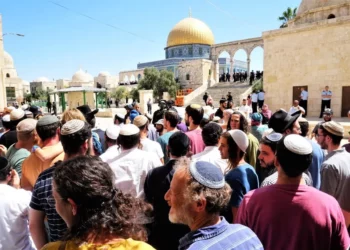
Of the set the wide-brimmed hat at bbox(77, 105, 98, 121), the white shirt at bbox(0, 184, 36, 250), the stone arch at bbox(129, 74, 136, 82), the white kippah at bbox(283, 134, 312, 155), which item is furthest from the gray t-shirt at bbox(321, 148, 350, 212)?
the stone arch at bbox(129, 74, 136, 82)

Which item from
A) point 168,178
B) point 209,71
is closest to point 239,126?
point 168,178

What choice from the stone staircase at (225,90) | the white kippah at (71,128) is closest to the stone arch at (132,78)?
the stone staircase at (225,90)

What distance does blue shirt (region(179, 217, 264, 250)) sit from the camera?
1.24 metres

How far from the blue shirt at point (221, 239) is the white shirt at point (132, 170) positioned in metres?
→ 1.39

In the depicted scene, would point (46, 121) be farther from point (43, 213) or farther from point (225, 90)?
point (225, 90)

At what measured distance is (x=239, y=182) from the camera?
223cm

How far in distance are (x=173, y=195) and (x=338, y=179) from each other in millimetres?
1790

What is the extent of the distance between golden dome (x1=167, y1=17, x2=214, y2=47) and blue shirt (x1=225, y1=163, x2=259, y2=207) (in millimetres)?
44899

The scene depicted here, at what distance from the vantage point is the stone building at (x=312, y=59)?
1208 cm

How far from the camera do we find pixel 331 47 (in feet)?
40.0

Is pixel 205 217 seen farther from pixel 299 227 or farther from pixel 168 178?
pixel 168 178

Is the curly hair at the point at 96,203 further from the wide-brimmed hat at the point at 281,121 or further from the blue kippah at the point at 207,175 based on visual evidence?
the wide-brimmed hat at the point at 281,121

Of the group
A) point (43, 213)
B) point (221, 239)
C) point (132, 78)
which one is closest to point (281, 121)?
point (221, 239)

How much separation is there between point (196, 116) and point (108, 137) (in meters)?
1.39
